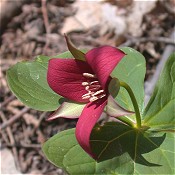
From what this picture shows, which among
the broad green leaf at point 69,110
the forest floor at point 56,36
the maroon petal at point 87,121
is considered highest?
the maroon petal at point 87,121

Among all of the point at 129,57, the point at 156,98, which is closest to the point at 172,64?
the point at 156,98

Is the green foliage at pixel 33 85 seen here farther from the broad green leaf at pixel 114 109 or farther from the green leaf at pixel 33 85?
the broad green leaf at pixel 114 109

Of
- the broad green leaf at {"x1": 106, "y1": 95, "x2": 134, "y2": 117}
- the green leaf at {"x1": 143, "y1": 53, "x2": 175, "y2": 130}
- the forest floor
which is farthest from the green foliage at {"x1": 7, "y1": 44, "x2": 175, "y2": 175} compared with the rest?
the forest floor

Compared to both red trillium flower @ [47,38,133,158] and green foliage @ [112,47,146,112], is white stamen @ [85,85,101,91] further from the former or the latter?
green foliage @ [112,47,146,112]

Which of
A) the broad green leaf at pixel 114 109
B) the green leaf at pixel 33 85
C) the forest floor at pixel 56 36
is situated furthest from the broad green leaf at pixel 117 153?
the forest floor at pixel 56 36

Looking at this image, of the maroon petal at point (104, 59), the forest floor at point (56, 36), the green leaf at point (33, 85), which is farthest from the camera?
the forest floor at point (56, 36)

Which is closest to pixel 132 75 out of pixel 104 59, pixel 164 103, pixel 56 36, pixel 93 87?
pixel 164 103

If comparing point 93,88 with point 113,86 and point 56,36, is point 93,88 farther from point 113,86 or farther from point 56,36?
point 56,36

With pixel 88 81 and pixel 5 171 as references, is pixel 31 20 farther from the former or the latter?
pixel 88 81
